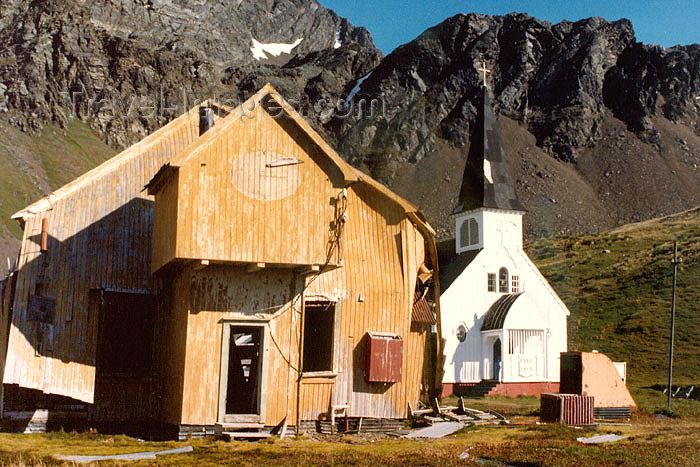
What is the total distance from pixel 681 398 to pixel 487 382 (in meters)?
11.6

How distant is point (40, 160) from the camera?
145 metres

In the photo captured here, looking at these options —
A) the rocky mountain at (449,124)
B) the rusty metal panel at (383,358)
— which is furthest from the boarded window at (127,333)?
the rocky mountain at (449,124)

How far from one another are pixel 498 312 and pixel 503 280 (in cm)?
366

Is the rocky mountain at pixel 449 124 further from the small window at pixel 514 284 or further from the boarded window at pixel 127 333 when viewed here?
the boarded window at pixel 127 333

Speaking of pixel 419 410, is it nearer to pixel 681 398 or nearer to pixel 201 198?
pixel 201 198

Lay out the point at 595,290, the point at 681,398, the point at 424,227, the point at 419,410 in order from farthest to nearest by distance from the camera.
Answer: the point at 595,290
the point at 681,398
the point at 419,410
the point at 424,227

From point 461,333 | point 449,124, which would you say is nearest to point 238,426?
point 461,333

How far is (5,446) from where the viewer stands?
757 inches

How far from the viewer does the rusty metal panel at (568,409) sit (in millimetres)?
25875

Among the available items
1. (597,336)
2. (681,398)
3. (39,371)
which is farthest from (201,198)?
(597,336)

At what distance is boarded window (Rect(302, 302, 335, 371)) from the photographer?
78.0ft

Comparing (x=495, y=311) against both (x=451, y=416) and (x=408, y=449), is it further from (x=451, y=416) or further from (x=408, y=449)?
(x=408, y=449)

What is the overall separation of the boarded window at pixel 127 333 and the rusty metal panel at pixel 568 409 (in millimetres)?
12529

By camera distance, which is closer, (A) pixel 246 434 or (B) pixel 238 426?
(A) pixel 246 434
